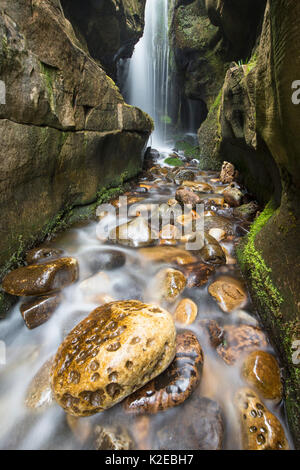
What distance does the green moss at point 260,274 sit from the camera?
1.95 m

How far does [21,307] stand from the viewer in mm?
2289

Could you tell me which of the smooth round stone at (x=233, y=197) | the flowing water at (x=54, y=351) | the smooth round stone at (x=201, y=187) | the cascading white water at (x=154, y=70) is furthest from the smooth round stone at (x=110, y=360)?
the cascading white water at (x=154, y=70)

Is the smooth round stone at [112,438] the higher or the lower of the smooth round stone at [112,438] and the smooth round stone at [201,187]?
the lower

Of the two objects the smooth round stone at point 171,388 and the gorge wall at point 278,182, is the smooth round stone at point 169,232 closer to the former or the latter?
the gorge wall at point 278,182

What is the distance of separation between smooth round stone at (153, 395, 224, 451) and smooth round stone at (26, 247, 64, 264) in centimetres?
234

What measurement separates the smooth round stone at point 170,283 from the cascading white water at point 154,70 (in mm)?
17394

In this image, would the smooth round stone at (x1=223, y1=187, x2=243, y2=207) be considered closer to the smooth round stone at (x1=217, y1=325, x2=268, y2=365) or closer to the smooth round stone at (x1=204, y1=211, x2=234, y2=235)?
the smooth round stone at (x1=204, y1=211, x2=234, y2=235)

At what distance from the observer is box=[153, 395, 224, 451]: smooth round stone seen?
1396mm

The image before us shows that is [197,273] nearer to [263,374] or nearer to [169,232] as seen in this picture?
[169,232]

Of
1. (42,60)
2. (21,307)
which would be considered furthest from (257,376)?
(42,60)

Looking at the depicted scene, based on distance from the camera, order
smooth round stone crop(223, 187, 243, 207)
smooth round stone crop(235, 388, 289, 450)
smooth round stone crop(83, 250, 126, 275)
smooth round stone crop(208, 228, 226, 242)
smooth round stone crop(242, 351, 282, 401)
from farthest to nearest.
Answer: smooth round stone crop(223, 187, 243, 207) < smooth round stone crop(208, 228, 226, 242) < smooth round stone crop(83, 250, 126, 275) < smooth round stone crop(242, 351, 282, 401) < smooth round stone crop(235, 388, 289, 450)

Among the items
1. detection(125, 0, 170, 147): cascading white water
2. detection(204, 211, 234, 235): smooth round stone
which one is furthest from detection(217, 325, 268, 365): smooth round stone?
detection(125, 0, 170, 147): cascading white water

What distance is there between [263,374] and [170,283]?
1.29 m

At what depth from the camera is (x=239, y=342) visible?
2.01 metres
